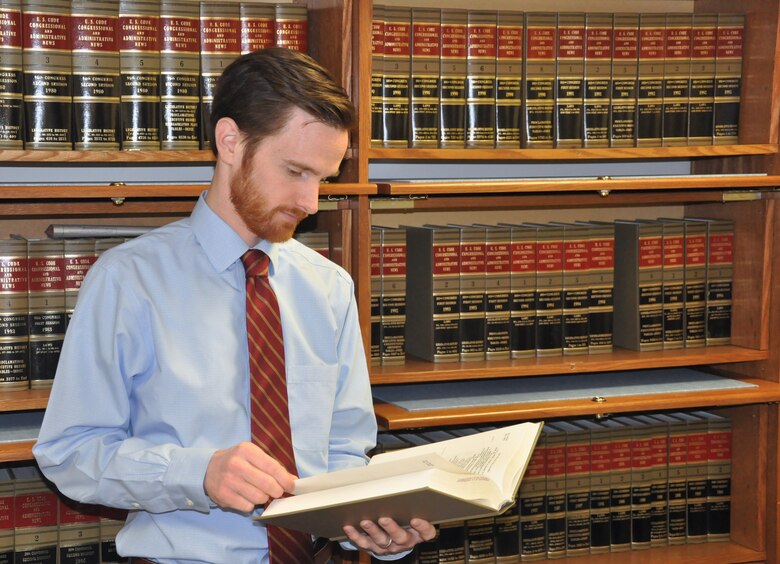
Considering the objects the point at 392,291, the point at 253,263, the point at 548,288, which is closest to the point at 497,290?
the point at 548,288

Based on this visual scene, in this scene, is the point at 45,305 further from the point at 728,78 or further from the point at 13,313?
the point at 728,78

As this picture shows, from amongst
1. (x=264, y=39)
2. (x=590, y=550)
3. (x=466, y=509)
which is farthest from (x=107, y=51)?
(x=590, y=550)

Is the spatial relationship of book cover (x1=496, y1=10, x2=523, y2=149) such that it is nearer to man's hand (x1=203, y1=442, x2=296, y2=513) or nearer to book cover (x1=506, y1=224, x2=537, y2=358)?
book cover (x1=506, y1=224, x2=537, y2=358)

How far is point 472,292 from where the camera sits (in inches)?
91.8

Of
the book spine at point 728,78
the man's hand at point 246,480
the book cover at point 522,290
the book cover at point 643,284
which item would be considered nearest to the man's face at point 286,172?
the man's hand at point 246,480

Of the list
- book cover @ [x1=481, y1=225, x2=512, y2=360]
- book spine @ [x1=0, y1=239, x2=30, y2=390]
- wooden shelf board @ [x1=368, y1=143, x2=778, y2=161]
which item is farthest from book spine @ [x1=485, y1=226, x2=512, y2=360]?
book spine @ [x1=0, y1=239, x2=30, y2=390]

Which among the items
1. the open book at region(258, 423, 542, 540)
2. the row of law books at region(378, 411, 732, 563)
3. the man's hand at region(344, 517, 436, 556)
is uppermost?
the open book at region(258, 423, 542, 540)

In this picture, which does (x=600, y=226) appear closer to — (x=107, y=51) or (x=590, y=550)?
(x=590, y=550)

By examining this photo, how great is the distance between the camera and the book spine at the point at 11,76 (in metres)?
1.93

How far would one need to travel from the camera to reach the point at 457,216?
2.61m

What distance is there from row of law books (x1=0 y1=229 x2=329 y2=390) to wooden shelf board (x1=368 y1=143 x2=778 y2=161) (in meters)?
0.66

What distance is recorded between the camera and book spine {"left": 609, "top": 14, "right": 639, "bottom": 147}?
2357 millimetres

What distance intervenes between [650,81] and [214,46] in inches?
41.4

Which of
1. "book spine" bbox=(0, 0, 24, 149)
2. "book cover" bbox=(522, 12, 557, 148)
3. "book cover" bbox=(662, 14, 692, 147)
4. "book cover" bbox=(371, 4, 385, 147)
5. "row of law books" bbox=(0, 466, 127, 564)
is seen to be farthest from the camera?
"book cover" bbox=(662, 14, 692, 147)
